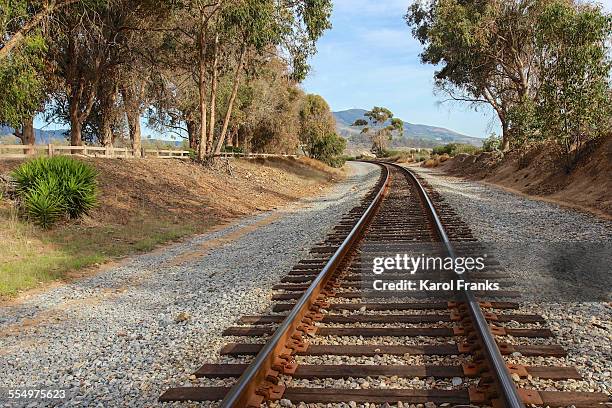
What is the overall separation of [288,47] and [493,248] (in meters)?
17.4

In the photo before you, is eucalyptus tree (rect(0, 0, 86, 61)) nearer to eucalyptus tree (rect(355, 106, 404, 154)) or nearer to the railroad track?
the railroad track

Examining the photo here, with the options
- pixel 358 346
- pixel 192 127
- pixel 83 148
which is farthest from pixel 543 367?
pixel 192 127

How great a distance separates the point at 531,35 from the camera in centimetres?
2916

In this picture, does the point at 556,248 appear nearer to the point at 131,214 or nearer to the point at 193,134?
the point at 131,214

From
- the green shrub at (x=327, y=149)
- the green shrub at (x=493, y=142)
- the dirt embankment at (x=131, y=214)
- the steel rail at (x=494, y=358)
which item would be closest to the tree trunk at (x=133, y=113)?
the dirt embankment at (x=131, y=214)

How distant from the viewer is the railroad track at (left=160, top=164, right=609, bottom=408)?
3.47 metres

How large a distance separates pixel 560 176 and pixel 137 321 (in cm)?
1921

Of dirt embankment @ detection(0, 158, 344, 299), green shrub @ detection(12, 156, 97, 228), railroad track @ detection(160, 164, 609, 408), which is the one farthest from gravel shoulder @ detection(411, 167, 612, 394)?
green shrub @ detection(12, 156, 97, 228)

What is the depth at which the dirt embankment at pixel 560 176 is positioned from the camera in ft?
51.2

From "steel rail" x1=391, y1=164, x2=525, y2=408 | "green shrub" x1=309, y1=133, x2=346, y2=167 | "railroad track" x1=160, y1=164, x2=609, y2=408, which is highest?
"green shrub" x1=309, y1=133, x2=346, y2=167

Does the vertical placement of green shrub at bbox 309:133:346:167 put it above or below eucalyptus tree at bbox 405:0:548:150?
below

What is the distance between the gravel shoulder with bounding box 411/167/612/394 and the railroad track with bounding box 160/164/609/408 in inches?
6.5

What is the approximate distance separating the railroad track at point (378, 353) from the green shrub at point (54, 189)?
7.45 m

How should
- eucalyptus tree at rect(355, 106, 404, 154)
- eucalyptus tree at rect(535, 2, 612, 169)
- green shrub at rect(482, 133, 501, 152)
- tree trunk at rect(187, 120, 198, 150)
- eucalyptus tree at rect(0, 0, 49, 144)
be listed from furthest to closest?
1. eucalyptus tree at rect(355, 106, 404, 154)
2. tree trunk at rect(187, 120, 198, 150)
3. green shrub at rect(482, 133, 501, 152)
4. eucalyptus tree at rect(535, 2, 612, 169)
5. eucalyptus tree at rect(0, 0, 49, 144)
